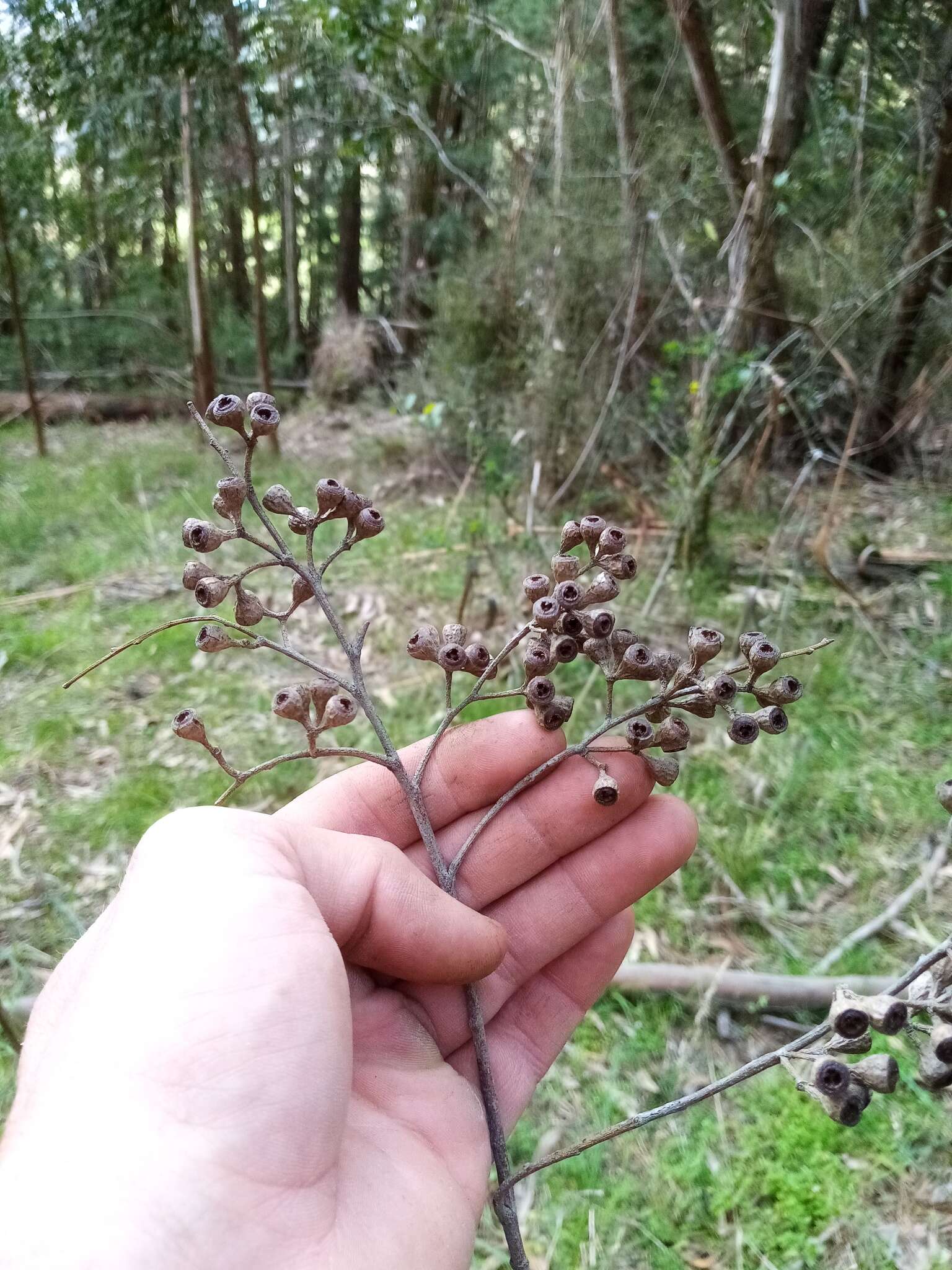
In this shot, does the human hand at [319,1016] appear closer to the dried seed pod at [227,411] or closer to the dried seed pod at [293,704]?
the dried seed pod at [293,704]

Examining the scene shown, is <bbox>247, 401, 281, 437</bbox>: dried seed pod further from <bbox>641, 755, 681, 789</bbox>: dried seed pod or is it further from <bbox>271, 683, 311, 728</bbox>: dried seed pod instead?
<bbox>641, 755, 681, 789</bbox>: dried seed pod

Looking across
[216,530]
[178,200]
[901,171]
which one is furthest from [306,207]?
[216,530]

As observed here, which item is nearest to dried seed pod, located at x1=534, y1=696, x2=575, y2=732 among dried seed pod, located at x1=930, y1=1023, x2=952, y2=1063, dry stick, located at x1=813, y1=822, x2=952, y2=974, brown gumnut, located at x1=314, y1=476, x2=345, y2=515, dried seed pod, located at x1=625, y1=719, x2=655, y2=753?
dried seed pod, located at x1=625, y1=719, x2=655, y2=753

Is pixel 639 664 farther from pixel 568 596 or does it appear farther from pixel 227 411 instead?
pixel 227 411

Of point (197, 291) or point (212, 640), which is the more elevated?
point (197, 291)

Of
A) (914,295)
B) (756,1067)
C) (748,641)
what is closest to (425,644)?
(748,641)

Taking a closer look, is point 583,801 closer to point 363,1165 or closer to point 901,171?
point 363,1165
